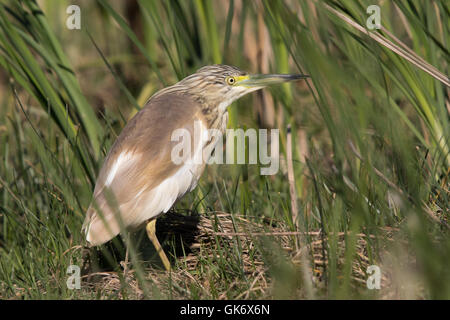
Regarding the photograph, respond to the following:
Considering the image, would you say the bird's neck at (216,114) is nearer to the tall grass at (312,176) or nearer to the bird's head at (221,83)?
the bird's head at (221,83)

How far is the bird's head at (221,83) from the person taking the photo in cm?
259

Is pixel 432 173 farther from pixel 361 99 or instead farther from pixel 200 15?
pixel 200 15

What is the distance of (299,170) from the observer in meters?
3.22

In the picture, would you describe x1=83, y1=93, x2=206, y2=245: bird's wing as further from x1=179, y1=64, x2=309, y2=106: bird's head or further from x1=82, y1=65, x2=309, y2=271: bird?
x1=179, y1=64, x2=309, y2=106: bird's head

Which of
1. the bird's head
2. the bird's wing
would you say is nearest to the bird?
the bird's wing

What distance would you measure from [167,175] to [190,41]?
93 centimetres

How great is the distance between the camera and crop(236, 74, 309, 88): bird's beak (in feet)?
8.25

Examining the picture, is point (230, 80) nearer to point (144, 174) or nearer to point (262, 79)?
point (262, 79)

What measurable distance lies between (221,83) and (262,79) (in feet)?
0.61

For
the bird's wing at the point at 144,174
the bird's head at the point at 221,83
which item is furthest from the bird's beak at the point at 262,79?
the bird's wing at the point at 144,174

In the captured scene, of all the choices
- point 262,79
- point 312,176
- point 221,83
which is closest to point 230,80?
point 221,83

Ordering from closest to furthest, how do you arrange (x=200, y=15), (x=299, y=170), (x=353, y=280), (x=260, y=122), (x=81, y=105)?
1. (x=353, y=280)
2. (x=81, y=105)
3. (x=200, y=15)
4. (x=299, y=170)
5. (x=260, y=122)
